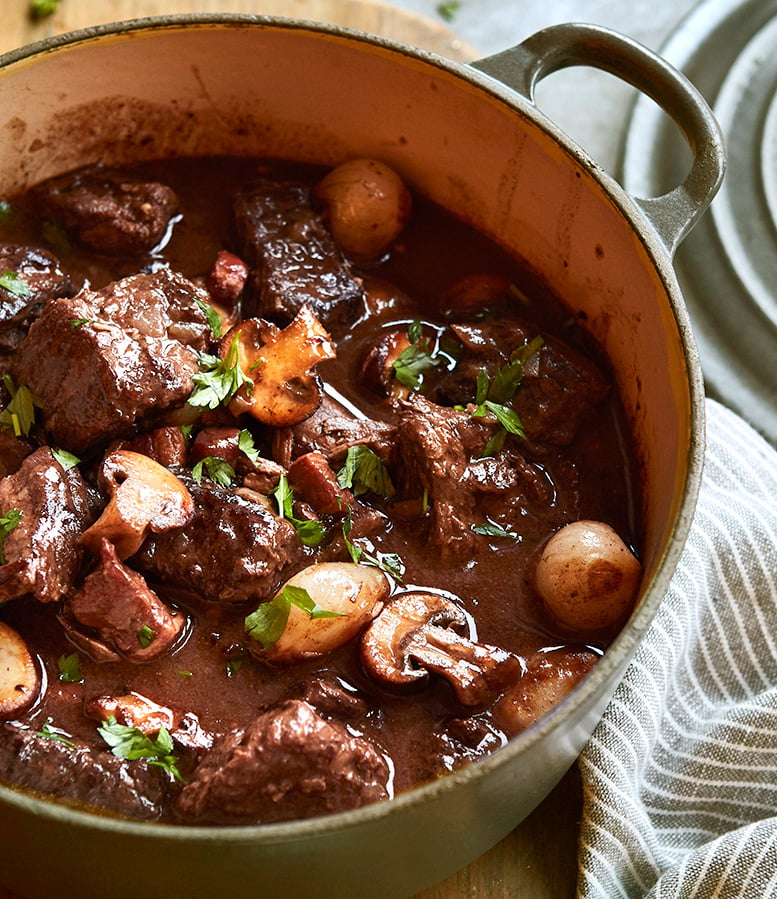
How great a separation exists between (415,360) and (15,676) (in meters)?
1.04

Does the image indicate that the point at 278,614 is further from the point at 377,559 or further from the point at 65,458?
the point at 65,458

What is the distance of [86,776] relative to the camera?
6.64 feet

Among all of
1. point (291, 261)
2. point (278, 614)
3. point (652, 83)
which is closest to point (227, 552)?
point (278, 614)

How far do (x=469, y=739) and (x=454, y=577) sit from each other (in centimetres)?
34

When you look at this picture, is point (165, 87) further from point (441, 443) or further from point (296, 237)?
point (441, 443)

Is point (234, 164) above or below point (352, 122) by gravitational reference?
below

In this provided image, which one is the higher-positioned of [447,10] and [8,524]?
[447,10]

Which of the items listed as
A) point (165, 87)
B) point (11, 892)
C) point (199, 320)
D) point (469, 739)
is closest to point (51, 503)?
point (199, 320)

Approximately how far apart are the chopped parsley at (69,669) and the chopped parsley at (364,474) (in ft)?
2.00

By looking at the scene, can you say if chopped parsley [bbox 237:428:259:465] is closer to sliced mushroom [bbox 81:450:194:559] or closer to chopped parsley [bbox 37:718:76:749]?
sliced mushroom [bbox 81:450:194:559]

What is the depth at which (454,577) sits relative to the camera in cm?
232

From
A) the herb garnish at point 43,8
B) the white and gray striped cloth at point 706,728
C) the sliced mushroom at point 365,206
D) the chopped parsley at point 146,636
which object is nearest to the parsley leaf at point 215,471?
the chopped parsley at point 146,636

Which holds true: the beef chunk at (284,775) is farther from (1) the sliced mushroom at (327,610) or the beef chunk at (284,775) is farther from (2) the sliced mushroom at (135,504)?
(2) the sliced mushroom at (135,504)

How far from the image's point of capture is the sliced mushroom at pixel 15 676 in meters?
2.11
